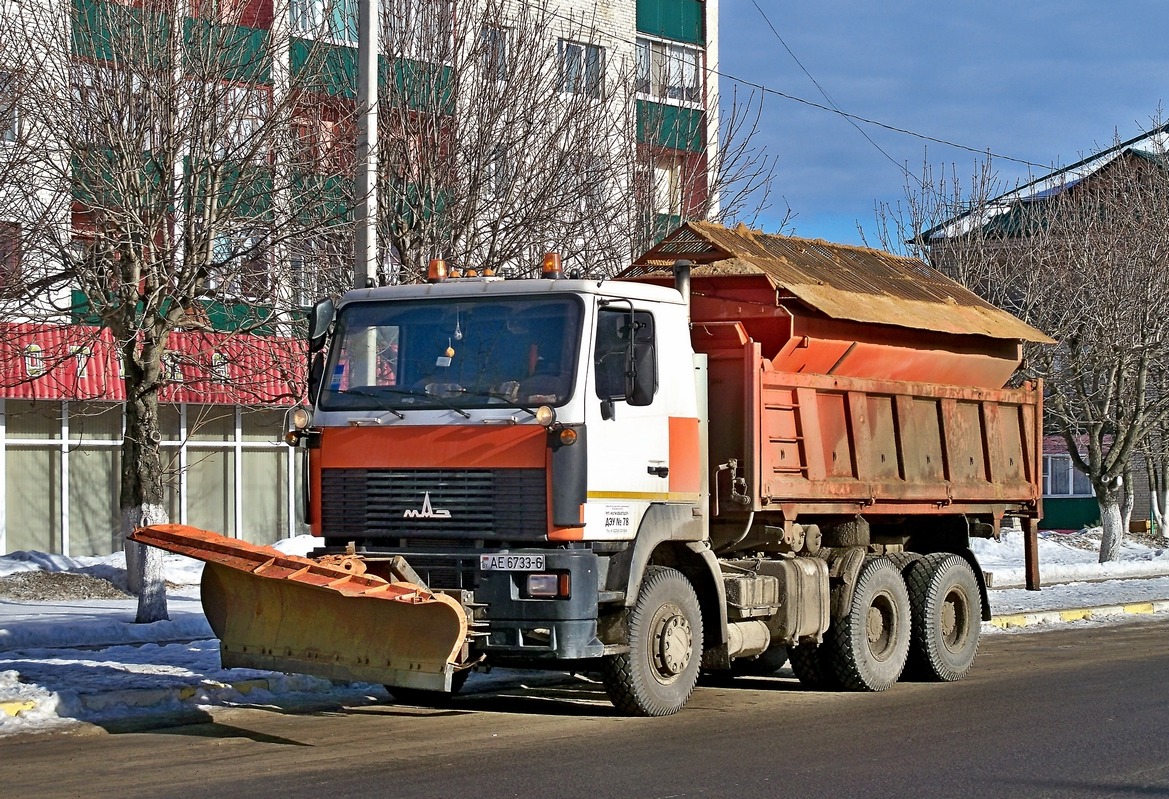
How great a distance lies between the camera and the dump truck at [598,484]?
9.72 metres

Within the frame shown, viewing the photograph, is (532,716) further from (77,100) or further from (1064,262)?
(1064,262)

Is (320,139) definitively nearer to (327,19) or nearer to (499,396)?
(327,19)

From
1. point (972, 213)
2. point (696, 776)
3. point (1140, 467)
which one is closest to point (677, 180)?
point (972, 213)

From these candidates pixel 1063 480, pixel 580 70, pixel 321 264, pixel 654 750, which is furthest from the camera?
pixel 1063 480

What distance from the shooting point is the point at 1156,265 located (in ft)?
98.4

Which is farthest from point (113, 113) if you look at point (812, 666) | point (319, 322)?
point (812, 666)

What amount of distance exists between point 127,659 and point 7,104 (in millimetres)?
5105

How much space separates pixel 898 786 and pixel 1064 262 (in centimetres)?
2345

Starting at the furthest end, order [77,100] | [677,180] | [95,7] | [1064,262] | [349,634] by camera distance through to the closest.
A: [1064,262], [677,180], [95,7], [77,100], [349,634]

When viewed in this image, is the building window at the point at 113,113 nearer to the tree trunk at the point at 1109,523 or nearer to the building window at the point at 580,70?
the building window at the point at 580,70

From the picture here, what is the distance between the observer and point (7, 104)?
14.0 metres

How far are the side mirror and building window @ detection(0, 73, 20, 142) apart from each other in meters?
4.69

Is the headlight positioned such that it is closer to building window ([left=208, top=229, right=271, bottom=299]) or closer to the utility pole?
the utility pole

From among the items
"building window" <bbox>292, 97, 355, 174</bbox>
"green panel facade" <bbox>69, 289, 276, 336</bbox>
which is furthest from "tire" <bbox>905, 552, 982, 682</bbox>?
"building window" <bbox>292, 97, 355, 174</bbox>
